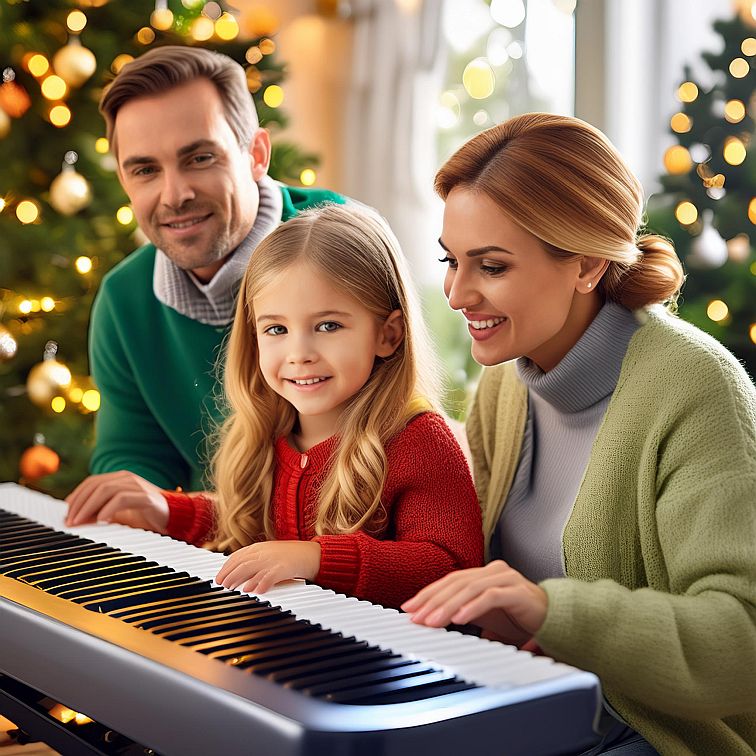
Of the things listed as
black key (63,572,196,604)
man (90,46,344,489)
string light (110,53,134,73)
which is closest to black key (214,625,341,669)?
black key (63,572,196,604)

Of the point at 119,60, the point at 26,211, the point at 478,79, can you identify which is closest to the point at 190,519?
the point at 26,211

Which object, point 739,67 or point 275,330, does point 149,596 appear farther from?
point 739,67

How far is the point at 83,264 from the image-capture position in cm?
364

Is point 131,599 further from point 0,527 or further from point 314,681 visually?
point 0,527

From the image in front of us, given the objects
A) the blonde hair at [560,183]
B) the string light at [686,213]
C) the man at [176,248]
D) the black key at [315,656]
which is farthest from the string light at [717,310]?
the black key at [315,656]

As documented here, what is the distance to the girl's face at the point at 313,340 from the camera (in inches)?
61.2

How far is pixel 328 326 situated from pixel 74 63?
2331mm

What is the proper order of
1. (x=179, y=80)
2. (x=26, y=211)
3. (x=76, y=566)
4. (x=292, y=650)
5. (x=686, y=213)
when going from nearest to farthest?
(x=292, y=650) → (x=76, y=566) → (x=179, y=80) → (x=686, y=213) → (x=26, y=211)

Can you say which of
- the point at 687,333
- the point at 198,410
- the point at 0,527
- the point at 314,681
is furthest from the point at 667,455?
the point at 198,410

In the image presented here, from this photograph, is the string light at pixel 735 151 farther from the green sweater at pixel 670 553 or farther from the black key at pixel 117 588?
the black key at pixel 117 588

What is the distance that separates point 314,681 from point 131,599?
33 centimetres

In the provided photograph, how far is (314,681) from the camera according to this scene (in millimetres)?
873

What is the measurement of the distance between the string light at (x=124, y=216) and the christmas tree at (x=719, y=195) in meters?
1.70

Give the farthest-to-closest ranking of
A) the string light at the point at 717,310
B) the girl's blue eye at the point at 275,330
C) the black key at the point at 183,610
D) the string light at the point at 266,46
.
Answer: the string light at the point at 266,46, the string light at the point at 717,310, the girl's blue eye at the point at 275,330, the black key at the point at 183,610
